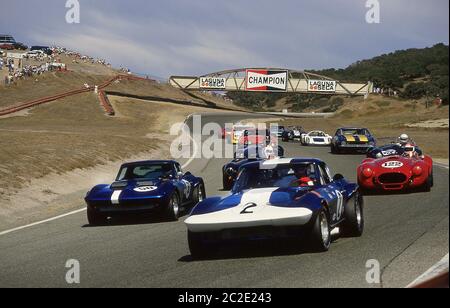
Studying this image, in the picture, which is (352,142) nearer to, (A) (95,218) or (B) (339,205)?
(A) (95,218)

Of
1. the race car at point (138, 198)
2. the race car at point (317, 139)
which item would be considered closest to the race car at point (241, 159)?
the race car at point (138, 198)

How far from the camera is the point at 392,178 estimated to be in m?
15.6

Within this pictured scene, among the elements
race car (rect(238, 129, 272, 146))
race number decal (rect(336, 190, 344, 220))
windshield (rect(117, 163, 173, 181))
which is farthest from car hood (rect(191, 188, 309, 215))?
race car (rect(238, 129, 272, 146))

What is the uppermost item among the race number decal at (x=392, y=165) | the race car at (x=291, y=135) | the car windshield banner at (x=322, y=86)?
the car windshield banner at (x=322, y=86)

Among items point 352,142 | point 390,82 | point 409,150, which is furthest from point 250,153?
point 390,82

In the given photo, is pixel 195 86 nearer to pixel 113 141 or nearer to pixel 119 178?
pixel 113 141

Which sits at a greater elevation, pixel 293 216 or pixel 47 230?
pixel 293 216

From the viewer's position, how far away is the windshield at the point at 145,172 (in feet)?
46.5

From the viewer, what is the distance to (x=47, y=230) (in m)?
12.5

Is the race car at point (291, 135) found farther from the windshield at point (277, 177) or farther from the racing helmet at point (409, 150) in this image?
the windshield at point (277, 177)

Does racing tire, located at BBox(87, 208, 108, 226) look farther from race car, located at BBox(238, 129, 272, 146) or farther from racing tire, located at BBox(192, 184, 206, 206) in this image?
race car, located at BBox(238, 129, 272, 146)
